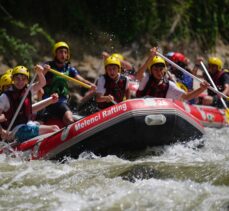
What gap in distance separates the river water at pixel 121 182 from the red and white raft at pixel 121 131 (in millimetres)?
149

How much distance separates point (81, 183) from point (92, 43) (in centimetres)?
875

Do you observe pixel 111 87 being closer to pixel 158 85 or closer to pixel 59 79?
pixel 158 85

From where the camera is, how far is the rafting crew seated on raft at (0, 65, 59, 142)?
23.9ft

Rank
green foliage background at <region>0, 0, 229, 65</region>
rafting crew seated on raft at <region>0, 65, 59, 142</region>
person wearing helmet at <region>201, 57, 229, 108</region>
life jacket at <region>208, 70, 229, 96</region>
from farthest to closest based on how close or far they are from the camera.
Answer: green foliage background at <region>0, 0, 229, 65</region>
life jacket at <region>208, 70, 229, 96</region>
person wearing helmet at <region>201, 57, 229, 108</region>
rafting crew seated on raft at <region>0, 65, 59, 142</region>

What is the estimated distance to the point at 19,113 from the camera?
24.5 ft

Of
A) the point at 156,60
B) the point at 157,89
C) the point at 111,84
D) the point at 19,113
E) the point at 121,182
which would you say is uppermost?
the point at 156,60

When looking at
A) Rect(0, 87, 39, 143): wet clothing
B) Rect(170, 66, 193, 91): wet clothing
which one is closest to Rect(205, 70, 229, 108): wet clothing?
Rect(170, 66, 193, 91): wet clothing

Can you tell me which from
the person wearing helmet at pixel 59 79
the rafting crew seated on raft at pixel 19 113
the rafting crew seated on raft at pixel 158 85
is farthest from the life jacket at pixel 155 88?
the rafting crew seated on raft at pixel 19 113

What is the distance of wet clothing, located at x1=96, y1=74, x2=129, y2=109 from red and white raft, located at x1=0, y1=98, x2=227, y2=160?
1307 millimetres

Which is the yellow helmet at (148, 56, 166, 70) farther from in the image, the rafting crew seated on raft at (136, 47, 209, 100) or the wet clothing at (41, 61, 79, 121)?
the wet clothing at (41, 61, 79, 121)

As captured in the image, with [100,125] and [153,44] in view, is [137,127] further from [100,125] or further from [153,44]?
[153,44]

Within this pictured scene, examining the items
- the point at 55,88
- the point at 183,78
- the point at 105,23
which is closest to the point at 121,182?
the point at 55,88

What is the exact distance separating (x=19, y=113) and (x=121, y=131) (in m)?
1.55

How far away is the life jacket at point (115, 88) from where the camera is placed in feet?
26.8
